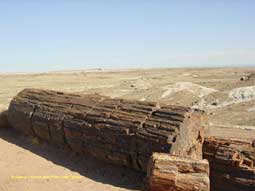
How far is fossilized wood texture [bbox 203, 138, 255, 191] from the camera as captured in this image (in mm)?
7805

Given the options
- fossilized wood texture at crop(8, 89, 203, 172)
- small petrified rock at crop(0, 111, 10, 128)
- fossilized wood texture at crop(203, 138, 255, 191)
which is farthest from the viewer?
small petrified rock at crop(0, 111, 10, 128)

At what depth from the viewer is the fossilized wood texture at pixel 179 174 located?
7.11 meters

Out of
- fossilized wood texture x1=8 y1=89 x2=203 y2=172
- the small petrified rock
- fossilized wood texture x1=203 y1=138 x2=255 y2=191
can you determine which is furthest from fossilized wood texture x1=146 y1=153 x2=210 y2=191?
the small petrified rock

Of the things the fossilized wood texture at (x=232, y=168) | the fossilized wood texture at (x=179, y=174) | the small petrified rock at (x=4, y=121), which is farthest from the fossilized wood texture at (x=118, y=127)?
the small petrified rock at (x=4, y=121)

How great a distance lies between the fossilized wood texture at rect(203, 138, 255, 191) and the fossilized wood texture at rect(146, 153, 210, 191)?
1016 millimetres

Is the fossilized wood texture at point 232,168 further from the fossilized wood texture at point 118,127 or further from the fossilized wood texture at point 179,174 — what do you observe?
the fossilized wood texture at point 179,174

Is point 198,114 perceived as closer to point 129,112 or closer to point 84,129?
point 129,112

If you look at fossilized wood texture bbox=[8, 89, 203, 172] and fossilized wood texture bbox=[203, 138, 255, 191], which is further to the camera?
fossilized wood texture bbox=[8, 89, 203, 172]

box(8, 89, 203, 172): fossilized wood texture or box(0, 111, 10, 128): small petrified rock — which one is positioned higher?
box(8, 89, 203, 172): fossilized wood texture

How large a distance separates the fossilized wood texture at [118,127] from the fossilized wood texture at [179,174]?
0.85 meters

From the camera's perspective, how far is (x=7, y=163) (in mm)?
10344

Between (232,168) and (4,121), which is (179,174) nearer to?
(232,168)

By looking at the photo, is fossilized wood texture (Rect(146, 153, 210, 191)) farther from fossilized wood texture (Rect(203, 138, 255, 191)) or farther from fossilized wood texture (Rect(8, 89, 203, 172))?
fossilized wood texture (Rect(203, 138, 255, 191))

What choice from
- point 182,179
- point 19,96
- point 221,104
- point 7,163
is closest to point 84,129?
point 7,163
